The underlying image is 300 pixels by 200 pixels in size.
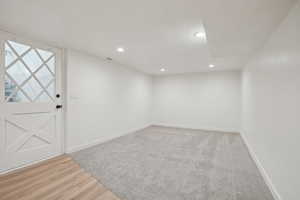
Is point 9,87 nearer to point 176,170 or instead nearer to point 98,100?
point 98,100

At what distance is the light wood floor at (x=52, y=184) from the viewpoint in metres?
1.79

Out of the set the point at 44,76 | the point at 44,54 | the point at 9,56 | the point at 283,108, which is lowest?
the point at 283,108

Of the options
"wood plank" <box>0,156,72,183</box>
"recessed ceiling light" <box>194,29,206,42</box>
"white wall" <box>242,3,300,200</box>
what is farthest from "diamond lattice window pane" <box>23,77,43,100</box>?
"white wall" <box>242,3,300,200</box>

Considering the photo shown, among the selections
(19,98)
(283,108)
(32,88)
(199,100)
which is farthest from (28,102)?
(199,100)

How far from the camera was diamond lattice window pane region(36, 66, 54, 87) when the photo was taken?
112 inches

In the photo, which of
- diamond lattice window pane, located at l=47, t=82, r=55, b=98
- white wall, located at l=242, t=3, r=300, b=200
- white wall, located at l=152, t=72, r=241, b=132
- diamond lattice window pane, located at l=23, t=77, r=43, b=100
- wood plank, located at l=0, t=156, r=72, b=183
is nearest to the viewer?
white wall, located at l=242, t=3, r=300, b=200

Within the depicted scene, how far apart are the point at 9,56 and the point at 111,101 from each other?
8.03ft

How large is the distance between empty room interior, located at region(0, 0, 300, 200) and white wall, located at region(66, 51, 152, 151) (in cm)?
3

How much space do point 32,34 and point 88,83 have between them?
145 cm

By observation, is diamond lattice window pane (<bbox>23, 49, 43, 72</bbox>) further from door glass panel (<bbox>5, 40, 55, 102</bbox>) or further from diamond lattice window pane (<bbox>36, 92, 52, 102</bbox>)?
diamond lattice window pane (<bbox>36, 92, 52, 102</bbox>)

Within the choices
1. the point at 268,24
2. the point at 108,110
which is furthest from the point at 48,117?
the point at 268,24

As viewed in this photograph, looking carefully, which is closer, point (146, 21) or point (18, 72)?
point (146, 21)

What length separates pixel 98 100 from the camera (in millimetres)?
3928

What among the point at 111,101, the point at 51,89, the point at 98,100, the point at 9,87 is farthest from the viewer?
the point at 111,101
